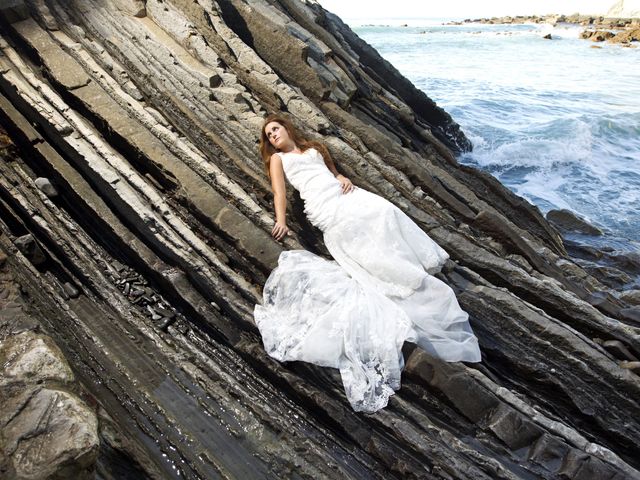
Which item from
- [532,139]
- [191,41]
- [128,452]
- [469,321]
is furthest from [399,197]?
[532,139]

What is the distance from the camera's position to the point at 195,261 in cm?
543

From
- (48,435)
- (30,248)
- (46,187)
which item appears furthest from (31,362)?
(46,187)

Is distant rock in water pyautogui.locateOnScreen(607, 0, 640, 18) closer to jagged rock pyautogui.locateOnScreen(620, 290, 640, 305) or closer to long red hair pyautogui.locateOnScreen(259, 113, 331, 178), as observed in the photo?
jagged rock pyautogui.locateOnScreen(620, 290, 640, 305)

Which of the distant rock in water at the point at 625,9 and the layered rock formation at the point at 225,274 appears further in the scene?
the distant rock in water at the point at 625,9

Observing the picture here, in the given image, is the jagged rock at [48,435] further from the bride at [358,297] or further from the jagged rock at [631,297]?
the jagged rock at [631,297]

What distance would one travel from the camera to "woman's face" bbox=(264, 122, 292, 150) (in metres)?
5.95

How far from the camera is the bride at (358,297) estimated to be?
4.51 meters

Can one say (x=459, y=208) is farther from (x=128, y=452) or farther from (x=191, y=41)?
(x=128, y=452)

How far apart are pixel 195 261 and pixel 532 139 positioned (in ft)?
44.1

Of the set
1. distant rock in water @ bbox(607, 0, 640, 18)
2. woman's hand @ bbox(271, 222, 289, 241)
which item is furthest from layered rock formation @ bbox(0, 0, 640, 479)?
distant rock in water @ bbox(607, 0, 640, 18)

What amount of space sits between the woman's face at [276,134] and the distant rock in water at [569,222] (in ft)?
24.3

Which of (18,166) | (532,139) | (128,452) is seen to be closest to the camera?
(128,452)

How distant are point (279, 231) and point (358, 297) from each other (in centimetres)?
136

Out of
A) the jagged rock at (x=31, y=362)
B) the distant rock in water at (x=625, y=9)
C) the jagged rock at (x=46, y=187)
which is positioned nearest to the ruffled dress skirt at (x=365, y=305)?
the jagged rock at (x=31, y=362)
